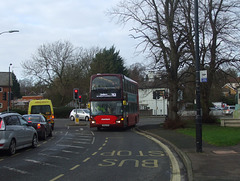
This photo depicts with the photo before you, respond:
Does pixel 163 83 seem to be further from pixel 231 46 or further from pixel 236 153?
pixel 236 153

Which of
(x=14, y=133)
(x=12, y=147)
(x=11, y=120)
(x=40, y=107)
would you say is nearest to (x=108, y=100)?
(x=40, y=107)

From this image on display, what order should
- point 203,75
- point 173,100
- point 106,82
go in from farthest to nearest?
point 173,100 < point 106,82 < point 203,75

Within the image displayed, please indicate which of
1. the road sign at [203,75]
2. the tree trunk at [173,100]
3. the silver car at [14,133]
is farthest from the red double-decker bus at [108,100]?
the road sign at [203,75]

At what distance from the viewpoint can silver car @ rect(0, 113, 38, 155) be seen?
36.3 ft

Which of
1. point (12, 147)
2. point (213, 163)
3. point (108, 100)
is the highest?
point (108, 100)

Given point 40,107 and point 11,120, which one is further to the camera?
point 40,107

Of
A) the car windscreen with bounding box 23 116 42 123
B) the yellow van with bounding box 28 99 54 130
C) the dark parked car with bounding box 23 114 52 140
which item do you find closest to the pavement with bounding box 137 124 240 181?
the dark parked car with bounding box 23 114 52 140

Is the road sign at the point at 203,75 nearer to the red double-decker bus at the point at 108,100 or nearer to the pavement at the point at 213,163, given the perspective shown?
the pavement at the point at 213,163

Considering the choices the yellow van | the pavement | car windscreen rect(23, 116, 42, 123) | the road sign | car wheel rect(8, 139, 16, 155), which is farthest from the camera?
the yellow van

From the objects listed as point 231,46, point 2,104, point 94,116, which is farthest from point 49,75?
point 231,46

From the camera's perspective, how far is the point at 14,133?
11.7m

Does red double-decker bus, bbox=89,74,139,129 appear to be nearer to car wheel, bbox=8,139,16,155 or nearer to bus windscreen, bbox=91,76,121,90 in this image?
bus windscreen, bbox=91,76,121,90

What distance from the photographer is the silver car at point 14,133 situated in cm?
1105

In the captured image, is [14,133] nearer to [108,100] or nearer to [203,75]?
[203,75]
